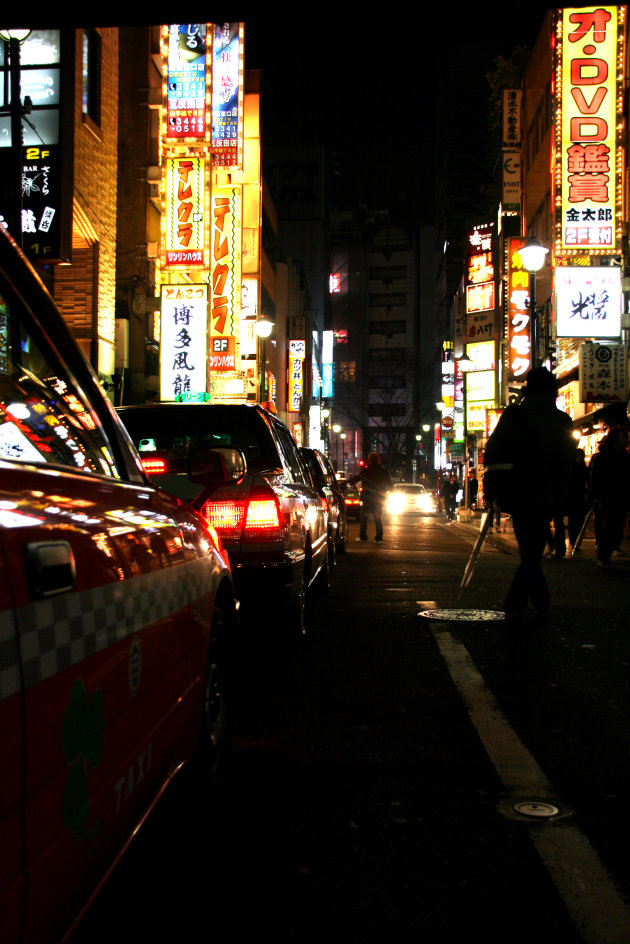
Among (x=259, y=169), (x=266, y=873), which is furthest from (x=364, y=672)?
(x=259, y=169)

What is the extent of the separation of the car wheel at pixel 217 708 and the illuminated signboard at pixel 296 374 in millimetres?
47388

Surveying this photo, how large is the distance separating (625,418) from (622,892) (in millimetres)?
16693

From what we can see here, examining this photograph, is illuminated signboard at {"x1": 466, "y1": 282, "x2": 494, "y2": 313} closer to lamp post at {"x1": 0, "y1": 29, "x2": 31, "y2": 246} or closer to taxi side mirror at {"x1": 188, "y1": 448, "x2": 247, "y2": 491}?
lamp post at {"x1": 0, "y1": 29, "x2": 31, "y2": 246}

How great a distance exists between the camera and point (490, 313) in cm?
4019

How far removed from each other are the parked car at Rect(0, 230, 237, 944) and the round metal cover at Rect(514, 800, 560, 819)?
3.90ft

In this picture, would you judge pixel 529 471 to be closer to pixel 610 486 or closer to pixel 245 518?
pixel 245 518

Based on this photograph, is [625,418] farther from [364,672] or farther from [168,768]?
[168,768]

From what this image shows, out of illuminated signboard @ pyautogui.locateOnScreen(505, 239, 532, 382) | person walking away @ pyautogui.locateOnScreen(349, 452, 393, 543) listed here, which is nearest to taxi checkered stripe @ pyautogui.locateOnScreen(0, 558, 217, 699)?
person walking away @ pyautogui.locateOnScreen(349, 452, 393, 543)

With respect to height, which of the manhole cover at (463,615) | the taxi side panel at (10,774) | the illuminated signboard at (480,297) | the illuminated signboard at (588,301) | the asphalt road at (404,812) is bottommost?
the asphalt road at (404,812)

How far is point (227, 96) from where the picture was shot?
24.8 meters

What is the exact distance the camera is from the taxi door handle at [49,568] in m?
1.56

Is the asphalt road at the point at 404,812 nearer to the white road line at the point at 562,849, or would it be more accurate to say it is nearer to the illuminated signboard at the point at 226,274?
the white road line at the point at 562,849

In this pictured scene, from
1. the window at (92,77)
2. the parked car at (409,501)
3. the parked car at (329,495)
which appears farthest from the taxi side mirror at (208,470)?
the parked car at (409,501)

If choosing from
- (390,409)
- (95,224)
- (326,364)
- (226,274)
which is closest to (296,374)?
(226,274)
